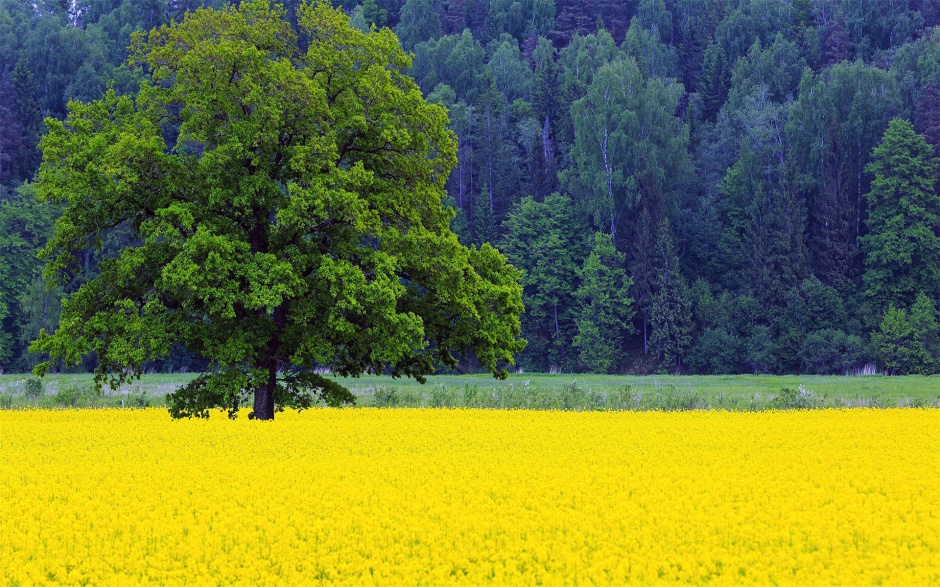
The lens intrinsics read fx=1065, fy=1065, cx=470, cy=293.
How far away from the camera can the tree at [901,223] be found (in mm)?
83062

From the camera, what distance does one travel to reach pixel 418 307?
30875 mm

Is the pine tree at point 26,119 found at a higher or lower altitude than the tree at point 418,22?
lower

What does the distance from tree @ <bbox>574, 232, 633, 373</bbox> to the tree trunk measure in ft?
183

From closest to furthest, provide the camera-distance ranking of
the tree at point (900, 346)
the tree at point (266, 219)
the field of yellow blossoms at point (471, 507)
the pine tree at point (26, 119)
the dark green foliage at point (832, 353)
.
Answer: the field of yellow blossoms at point (471, 507)
the tree at point (266, 219)
the tree at point (900, 346)
the dark green foliage at point (832, 353)
the pine tree at point (26, 119)

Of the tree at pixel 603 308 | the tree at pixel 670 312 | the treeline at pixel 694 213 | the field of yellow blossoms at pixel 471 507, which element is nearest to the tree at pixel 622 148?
the treeline at pixel 694 213

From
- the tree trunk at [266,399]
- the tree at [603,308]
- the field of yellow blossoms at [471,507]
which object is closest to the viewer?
the field of yellow blossoms at [471,507]

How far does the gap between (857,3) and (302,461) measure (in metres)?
133

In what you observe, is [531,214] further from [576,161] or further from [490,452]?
[490,452]

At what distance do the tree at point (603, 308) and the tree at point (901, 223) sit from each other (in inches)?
754

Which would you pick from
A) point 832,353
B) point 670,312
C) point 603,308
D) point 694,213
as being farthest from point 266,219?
point 694,213

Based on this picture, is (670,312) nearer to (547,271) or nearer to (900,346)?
(547,271)

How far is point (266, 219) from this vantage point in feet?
98.5

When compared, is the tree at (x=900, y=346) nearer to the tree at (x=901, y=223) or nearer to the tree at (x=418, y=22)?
the tree at (x=901, y=223)

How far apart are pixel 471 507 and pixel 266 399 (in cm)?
1629
